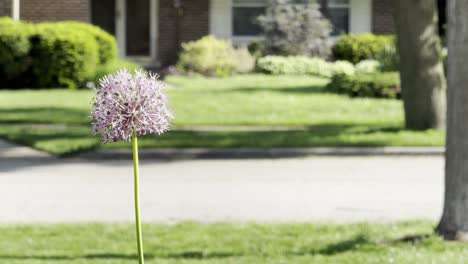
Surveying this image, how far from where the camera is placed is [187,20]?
32.0 m

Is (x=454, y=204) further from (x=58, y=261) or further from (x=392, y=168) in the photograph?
(x=392, y=168)

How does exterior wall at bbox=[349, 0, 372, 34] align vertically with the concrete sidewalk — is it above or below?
above

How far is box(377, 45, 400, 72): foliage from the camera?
2505 centimetres

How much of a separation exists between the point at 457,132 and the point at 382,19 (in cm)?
2464

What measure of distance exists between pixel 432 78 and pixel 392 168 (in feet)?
9.27

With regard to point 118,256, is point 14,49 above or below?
above

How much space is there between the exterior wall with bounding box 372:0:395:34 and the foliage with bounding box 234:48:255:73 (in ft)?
15.1

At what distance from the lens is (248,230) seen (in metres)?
8.59

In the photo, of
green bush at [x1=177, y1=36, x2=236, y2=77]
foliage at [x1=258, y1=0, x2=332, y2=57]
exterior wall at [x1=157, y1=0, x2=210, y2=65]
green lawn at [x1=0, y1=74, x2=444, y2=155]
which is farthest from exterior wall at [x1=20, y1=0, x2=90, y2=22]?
green lawn at [x1=0, y1=74, x2=444, y2=155]

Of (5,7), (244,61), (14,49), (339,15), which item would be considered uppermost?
(5,7)

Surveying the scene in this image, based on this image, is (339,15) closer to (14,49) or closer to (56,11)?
(56,11)

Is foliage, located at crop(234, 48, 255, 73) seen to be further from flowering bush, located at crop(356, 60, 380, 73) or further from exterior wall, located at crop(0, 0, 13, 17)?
exterior wall, located at crop(0, 0, 13, 17)

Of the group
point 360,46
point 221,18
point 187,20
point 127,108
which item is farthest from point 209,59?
point 127,108

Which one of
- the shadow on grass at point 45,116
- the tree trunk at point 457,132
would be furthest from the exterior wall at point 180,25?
the tree trunk at point 457,132
